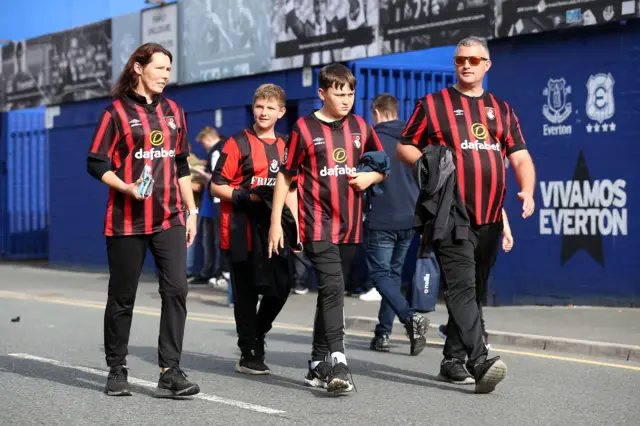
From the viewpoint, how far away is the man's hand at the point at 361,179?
7773 millimetres

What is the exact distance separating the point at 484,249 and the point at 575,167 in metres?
5.34

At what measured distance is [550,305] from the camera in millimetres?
13328

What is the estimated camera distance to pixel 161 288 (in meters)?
7.60

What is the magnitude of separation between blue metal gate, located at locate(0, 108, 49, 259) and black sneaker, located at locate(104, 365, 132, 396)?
17.4 metres

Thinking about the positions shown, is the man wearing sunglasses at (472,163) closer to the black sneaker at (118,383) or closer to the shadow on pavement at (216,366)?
the shadow on pavement at (216,366)

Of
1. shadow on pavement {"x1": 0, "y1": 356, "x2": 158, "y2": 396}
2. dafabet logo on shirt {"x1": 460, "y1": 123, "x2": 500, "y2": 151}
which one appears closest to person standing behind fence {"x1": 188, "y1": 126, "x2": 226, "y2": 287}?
shadow on pavement {"x1": 0, "y1": 356, "x2": 158, "y2": 396}

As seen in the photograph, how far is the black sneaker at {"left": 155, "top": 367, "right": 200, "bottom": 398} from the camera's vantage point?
7.45 meters

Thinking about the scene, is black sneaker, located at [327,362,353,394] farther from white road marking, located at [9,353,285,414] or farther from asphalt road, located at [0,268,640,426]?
white road marking, located at [9,353,285,414]

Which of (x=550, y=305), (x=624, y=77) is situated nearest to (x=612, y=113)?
(x=624, y=77)

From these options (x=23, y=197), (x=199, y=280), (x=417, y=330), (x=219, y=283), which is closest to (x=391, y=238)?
(x=417, y=330)

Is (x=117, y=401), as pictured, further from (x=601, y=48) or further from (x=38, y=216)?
(x=38, y=216)

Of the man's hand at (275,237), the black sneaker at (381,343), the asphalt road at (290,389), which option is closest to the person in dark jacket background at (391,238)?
the black sneaker at (381,343)

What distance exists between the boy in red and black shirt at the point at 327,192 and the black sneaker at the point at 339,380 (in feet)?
0.66

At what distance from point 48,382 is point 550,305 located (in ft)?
21.9
